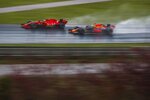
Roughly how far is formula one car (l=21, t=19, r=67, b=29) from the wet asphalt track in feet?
0.73

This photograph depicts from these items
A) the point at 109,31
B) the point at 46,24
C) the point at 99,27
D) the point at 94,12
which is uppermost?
the point at 94,12

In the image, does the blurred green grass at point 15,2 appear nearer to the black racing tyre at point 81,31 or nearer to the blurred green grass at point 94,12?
the blurred green grass at point 94,12

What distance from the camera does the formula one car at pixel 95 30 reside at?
21656mm

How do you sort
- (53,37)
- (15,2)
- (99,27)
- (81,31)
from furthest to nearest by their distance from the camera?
(15,2) → (99,27) → (81,31) → (53,37)

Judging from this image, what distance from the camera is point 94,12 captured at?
2345 cm

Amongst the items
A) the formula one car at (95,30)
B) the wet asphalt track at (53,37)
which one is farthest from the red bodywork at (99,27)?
the wet asphalt track at (53,37)

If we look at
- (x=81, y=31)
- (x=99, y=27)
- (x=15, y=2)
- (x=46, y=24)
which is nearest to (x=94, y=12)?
(x=99, y=27)

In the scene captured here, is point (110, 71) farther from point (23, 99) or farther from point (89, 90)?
point (23, 99)

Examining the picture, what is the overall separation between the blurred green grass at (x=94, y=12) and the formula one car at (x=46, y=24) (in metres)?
0.48

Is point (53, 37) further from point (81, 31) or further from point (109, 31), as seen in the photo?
point (109, 31)

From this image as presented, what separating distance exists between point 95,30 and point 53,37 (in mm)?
2202

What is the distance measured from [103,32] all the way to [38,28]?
10.8 feet

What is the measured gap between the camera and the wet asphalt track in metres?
21.2

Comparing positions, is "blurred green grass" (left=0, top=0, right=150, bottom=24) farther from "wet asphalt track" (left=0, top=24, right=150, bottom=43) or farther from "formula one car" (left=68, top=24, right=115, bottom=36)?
"wet asphalt track" (left=0, top=24, right=150, bottom=43)
